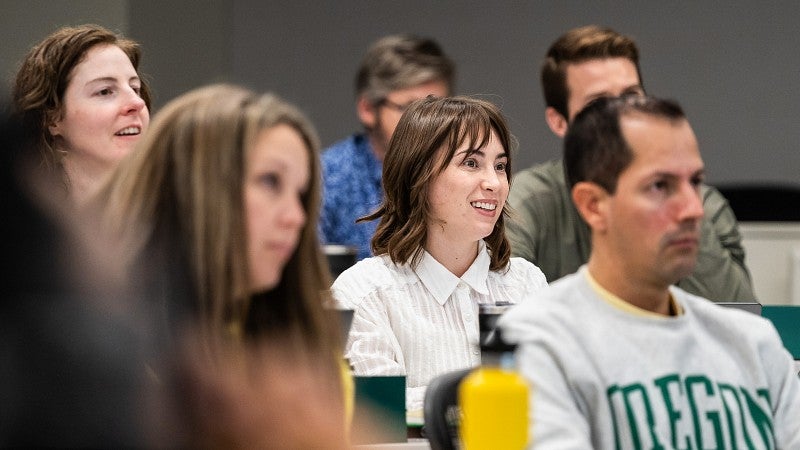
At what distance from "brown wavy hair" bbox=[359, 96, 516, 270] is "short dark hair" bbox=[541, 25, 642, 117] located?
3.43 ft

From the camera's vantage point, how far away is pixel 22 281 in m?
1.14

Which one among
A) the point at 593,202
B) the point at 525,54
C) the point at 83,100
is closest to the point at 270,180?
the point at 593,202

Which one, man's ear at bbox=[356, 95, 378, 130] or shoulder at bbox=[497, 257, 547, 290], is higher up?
man's ear at bbox=[356, 95, 378, 130]

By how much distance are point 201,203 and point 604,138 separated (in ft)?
2.21

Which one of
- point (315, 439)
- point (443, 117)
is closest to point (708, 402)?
point (315, 439)

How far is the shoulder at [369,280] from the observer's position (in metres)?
2.77

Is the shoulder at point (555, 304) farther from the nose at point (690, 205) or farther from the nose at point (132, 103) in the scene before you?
the nose at point (132, 103)

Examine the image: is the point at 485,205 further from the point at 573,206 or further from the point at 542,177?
the point at 542,177

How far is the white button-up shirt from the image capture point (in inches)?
107

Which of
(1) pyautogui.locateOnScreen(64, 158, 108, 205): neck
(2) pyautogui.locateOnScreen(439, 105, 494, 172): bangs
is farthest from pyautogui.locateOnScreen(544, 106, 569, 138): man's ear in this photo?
(1) pyautogui.locateOnScreen(64, 158, 108, 205): neck

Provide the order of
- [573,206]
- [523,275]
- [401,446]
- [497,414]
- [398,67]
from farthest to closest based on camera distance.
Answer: [398,67], [573,206], [523,275], [401,446], [497,414]

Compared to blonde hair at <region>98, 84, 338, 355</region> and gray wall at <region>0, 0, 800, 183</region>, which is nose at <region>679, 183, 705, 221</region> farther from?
gray wall at <region>0, 0, 800, 183</region>

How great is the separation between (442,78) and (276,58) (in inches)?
48.2

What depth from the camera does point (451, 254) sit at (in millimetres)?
2906
